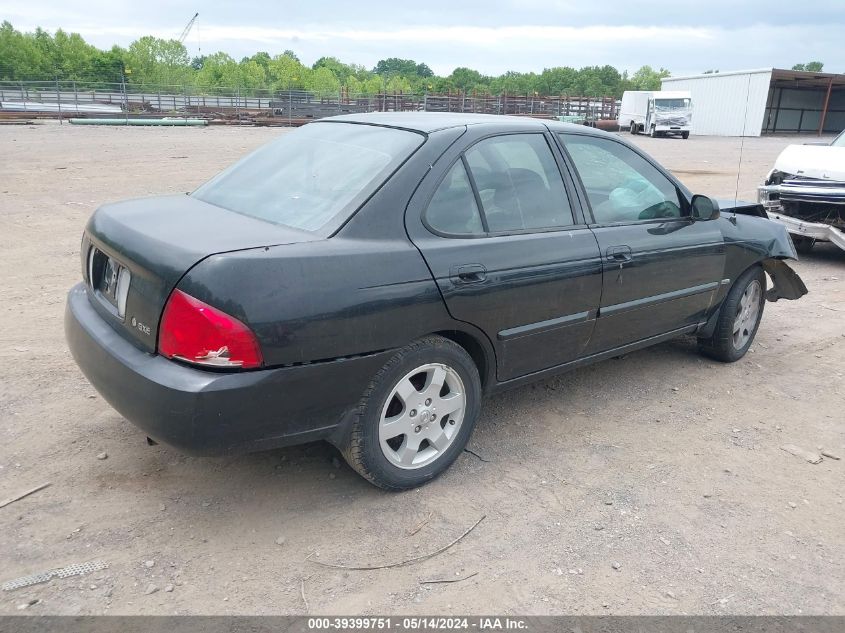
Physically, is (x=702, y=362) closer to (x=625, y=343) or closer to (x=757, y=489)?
(x=625, y=343)

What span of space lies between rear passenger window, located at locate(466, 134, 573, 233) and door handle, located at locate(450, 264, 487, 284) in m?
0.27

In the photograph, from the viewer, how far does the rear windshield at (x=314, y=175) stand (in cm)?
312

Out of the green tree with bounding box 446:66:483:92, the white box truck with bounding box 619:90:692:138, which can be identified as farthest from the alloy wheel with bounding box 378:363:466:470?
the green tree with bounding box 446:66:483:92

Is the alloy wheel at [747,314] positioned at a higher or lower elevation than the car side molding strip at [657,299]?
lower

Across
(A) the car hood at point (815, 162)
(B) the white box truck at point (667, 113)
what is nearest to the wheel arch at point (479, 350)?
(A) the car hood at point (815, 162)

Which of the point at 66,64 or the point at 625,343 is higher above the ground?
the point at 66,64

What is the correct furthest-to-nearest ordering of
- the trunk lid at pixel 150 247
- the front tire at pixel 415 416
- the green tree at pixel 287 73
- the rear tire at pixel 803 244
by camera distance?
the green tree at pixel 287 73, the rear tire at pixel 803 244, the front tire at pixel 415 416, the trunk lid at pixel 150 247

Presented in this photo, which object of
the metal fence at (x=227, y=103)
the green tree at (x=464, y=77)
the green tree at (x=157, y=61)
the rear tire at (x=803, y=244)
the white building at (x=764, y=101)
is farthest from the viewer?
the green tree at (x=464, y=77)

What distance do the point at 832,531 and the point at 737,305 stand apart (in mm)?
2110

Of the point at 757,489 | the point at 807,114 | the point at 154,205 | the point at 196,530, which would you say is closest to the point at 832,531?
the point at 757,489

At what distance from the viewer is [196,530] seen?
9.62 feet

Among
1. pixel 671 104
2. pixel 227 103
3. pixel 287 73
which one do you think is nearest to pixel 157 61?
pixel 287 73

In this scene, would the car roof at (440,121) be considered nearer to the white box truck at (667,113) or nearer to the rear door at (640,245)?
the rear door at (640,245)

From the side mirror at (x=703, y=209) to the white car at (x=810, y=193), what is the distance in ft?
14.3
